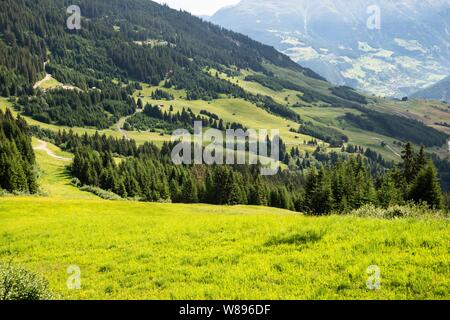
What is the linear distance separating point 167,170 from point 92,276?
13921 centimetres

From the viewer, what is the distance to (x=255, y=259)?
18.7m

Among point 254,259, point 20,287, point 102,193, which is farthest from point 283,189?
point 20,287

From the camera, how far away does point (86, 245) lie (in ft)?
90.9

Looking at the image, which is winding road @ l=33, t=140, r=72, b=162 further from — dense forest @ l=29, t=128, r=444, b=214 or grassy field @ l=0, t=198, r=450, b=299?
grassy field @ l=0, t=198, r=450, b=299

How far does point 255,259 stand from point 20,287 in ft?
32.2

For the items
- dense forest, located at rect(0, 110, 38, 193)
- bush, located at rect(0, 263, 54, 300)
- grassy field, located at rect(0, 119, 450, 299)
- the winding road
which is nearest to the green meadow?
grassy field, located at rect(0, 119, 450, 299)

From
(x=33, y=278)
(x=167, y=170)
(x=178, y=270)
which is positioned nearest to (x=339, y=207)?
(x=178, y=270)

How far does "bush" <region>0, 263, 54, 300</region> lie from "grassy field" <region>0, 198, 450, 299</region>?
2588mm

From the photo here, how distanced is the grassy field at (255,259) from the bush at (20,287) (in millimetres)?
2588

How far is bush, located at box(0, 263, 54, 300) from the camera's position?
13750mm

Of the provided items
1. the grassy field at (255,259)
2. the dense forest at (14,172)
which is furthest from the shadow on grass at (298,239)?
the dense forest at (14,172)

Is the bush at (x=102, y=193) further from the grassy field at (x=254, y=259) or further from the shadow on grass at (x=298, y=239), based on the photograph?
the shadow on grass at (x=298, y=239)

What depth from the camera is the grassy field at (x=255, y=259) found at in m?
14.7
